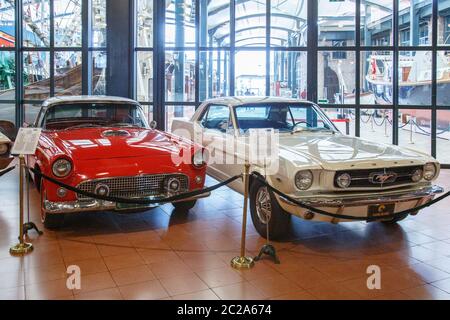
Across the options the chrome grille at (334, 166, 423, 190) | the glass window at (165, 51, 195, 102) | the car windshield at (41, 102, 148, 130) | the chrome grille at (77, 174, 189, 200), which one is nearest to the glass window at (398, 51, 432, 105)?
the glass window at (165, 51, 195, 102)

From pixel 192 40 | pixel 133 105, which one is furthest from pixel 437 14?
pixel 133 105

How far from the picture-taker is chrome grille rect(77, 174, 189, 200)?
4.67 meters

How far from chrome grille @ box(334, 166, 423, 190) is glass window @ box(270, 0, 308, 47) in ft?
21.4

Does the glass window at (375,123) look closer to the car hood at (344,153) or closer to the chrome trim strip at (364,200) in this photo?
the car hood at (344,153)

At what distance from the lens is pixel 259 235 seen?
4.99 m

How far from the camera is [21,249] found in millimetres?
4324

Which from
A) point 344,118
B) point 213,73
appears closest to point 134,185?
point 213,73

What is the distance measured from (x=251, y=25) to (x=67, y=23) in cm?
454

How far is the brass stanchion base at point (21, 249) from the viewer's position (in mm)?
4301

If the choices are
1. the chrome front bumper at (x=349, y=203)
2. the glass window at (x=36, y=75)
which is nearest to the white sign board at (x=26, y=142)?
the chrome front bumper at (x=349, y=203)

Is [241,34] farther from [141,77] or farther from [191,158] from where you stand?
[191,158]

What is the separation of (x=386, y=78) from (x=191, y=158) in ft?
22.0

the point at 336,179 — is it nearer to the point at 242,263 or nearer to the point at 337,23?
the point at 242,263

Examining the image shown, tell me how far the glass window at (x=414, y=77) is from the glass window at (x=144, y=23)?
18.7 ft
